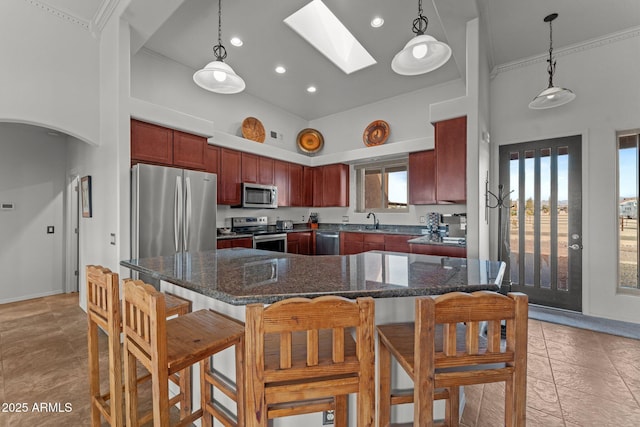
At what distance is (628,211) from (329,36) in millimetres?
4282

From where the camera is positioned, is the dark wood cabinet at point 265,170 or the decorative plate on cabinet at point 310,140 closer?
the dark wood cabinet at point 265,170

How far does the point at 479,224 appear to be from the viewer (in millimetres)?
3000

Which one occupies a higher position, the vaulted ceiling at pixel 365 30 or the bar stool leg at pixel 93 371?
Result: the vaulted ceiling at pixel 365 30

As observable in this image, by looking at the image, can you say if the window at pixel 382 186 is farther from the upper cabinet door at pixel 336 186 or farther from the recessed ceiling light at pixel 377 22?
the recessed ceiling light at pixel 377 22

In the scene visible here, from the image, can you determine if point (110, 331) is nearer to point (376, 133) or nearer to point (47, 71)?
point (47, 71)

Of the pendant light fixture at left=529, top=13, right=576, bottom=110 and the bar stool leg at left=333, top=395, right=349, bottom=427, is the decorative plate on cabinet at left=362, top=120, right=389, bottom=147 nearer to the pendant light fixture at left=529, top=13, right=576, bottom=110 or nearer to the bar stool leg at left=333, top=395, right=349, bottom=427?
Answer: the pendant light fixture at left=529, top=13, right=576, bottom=110

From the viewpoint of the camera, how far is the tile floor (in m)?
1.80

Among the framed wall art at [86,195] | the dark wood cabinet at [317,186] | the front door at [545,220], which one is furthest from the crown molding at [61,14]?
the front door at [545,220]

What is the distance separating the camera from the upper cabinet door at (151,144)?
3.07m

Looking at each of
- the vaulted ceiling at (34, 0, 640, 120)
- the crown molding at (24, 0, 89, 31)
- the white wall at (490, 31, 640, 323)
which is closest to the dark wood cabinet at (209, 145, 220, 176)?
the vaulted ceiling at (34, 0, 640, 120)

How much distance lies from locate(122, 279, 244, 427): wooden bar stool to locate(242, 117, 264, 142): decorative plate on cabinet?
13.4ft

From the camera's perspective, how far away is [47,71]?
2.86m

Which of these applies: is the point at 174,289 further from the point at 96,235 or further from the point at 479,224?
the point at 479,224

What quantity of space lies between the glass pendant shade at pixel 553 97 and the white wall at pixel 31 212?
6.55m
